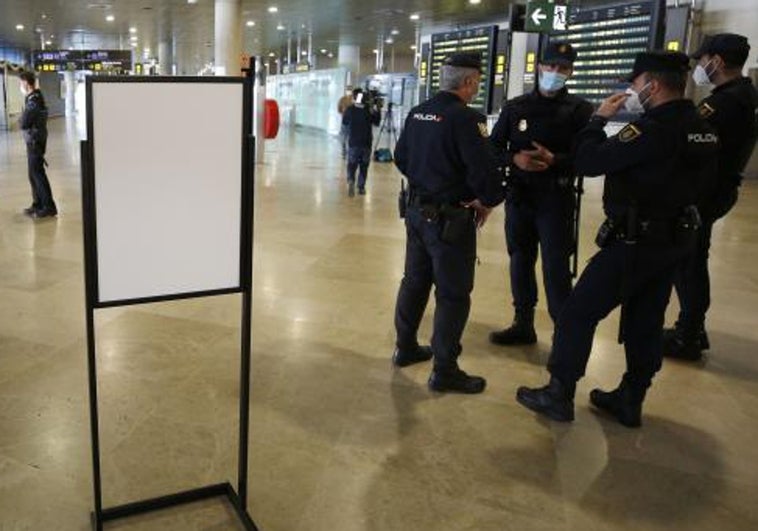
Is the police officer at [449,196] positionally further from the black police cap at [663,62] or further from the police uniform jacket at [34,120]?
the police uniform jacket at [34,120]

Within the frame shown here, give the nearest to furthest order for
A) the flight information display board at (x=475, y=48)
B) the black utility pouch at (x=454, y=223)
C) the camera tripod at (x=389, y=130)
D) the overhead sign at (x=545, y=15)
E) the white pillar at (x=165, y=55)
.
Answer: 1. the black utility pouch at (x=454, y=223)
2. the overhead sign at (x=545, y=15)
3. the flight information display board at (x=475, y=48)
4. the camera tripod at (x=389, y=130)
5. the white pillar at (x=165, y=55)

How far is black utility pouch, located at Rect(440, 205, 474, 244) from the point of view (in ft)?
10.3

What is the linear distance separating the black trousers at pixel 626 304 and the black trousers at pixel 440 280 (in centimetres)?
49

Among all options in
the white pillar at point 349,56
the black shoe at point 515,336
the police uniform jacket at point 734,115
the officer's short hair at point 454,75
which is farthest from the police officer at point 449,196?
the white pillar at point 349,56

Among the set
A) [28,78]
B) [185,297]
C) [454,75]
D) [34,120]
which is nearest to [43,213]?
[34,120]

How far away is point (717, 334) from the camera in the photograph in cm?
448

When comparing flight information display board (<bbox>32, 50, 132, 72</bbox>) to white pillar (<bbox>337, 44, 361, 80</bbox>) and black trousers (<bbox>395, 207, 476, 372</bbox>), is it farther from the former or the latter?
black trousers (<bbox>395, 207, 476, 372</bbox>)

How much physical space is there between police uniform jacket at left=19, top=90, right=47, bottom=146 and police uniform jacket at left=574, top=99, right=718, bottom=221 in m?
6.37

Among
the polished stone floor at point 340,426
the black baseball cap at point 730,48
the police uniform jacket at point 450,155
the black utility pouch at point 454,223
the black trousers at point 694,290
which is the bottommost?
the polished stone floor at point 340,426

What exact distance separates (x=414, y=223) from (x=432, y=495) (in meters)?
1.35

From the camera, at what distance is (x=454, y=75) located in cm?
311

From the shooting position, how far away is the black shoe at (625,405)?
3102 mm

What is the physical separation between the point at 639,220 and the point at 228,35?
11998mm

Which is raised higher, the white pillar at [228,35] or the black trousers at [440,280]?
the white pillar at [228,35]
